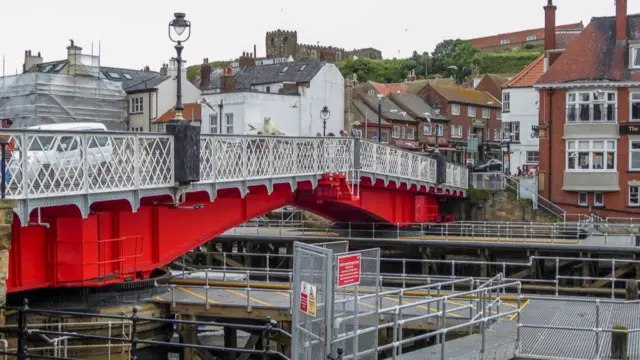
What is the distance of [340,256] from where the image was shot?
42.4 feet

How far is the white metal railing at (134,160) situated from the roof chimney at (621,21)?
21675 mm

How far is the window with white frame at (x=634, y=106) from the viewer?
155 feet

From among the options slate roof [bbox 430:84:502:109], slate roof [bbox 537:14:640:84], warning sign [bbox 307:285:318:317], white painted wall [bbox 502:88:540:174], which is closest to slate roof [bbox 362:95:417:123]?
slate roof [bbox 430:84:502:109]

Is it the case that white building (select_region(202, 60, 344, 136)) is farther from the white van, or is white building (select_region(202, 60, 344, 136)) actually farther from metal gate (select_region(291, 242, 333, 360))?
metal gate (select_region(291, 242, 333, 360))

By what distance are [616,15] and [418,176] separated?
15.8 metres

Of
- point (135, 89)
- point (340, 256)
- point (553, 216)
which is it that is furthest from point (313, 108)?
point (340, 256)

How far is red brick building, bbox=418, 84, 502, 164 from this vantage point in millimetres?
85562

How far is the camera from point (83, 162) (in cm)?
1964

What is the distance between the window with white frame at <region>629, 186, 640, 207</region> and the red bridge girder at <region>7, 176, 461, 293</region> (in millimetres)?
19795

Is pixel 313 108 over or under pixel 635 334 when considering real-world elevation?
over

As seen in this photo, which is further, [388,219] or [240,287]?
[388,219]

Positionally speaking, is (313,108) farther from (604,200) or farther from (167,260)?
(167,260)

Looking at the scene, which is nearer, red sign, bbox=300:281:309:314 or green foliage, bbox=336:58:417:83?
red sign, bbox=300:281:309:314

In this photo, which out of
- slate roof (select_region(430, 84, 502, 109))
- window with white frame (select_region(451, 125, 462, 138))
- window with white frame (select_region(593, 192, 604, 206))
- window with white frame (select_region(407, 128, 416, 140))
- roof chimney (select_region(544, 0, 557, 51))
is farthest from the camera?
slate roof (select_region(430, 84, 502, 109))
